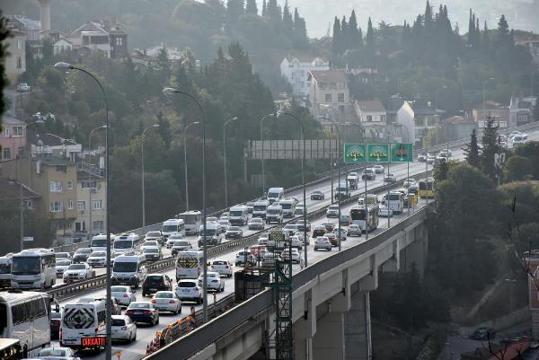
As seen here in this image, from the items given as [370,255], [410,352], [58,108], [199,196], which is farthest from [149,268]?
[58,108]

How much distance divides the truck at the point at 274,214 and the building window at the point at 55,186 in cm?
1251

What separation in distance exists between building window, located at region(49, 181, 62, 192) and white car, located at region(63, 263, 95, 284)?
3565cm

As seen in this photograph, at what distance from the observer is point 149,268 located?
5856 cm

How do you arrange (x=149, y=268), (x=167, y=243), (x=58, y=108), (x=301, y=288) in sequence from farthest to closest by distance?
(x=58, y=108), (x=167, y=243), (x=149, y=268), (x=301, y=288)

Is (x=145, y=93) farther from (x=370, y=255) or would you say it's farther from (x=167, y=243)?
(x=370, y=255)

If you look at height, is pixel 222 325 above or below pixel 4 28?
below

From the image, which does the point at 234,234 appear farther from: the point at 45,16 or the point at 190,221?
the point at 45,16

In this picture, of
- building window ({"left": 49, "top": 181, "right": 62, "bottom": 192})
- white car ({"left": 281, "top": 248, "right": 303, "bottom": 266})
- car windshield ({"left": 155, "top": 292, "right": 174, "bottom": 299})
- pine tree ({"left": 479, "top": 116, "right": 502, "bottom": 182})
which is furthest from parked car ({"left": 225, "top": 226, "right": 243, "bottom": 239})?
pine tree ({"left": 479, "top": 116, "right": 502, "bottom": 182})

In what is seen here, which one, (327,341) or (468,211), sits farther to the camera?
(468,211)

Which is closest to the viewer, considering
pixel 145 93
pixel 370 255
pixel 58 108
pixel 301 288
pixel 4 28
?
pixel 4 28

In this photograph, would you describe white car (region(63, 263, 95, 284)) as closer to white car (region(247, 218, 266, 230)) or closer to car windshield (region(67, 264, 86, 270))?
car windshield (region(67, 264, 86, 270))

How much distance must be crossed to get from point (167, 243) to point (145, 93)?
55.4 metres

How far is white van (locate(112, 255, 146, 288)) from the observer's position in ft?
170

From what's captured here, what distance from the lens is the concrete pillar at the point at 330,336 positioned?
60.5m
